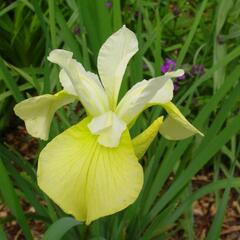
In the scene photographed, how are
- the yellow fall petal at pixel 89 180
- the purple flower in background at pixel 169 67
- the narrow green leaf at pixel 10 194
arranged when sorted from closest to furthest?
the yellow fall petal at pixel 89 180
the narrow green leaf at pixel 10 194
the purple flower in background at pixel 169 67

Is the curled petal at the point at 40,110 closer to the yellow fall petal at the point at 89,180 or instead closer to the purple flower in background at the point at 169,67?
the yellow fall petal at the point at 89,180

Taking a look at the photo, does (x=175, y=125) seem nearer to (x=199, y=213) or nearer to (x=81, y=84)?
(x=81, y=84)

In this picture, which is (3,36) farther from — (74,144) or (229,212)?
(74,144)

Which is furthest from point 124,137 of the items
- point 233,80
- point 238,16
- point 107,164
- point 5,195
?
point 238,16

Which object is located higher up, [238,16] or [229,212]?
[238,16]

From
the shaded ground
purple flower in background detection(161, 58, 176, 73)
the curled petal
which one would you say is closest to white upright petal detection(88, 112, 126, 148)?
the curled petal

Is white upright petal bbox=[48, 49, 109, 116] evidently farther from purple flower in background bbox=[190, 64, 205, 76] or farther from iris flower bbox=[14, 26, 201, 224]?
purple flower in background bbox=[190, 64, 205, 76]

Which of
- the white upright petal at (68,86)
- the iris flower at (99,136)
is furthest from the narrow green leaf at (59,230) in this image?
the white upright petal at (68,86)

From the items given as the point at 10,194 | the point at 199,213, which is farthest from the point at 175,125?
the point at 199,213
